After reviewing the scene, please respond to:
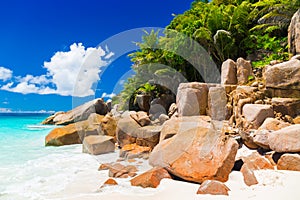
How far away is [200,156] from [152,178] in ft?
3.63

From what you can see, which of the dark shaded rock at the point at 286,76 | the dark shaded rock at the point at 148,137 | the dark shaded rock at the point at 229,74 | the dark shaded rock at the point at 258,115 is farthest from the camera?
the dark shaded rock at the point at 229,74

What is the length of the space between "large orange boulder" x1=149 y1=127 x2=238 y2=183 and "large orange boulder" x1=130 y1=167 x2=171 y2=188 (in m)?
0.17

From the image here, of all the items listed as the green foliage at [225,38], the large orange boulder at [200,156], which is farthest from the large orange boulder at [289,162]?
the green foliage at [225,38]

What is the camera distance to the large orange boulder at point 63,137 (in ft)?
36.9

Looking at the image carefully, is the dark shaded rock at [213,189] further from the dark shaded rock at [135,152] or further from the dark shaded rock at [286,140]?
the dark shaded rock at [135,152]

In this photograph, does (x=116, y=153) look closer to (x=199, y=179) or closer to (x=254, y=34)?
(x=199, y=179)

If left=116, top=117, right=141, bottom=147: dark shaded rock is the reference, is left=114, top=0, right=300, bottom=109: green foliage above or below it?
above

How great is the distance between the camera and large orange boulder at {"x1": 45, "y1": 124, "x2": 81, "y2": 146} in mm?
11245

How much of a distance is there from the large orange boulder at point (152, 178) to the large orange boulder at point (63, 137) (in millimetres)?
7511

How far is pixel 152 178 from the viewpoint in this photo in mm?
4719

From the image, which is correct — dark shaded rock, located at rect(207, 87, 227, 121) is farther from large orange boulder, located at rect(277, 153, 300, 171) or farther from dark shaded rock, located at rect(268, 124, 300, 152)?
large orange boulder, located at rect(277, 153, 300, 171)

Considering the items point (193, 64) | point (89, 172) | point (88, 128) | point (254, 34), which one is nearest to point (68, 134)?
point (88, 128)

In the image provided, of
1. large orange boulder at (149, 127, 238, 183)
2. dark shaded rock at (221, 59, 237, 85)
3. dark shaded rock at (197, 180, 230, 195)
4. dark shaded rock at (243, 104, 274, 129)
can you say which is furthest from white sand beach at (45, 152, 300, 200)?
dark shaded rock at (221, 59, 237, 85)

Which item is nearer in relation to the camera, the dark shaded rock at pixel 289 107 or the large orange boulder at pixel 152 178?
the large orange boulder at pixel 152 178
